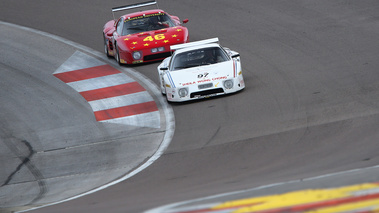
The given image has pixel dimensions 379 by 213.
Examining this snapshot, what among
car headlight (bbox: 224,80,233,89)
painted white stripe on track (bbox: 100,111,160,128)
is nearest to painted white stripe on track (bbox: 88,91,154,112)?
painted white stripe on track (bbox: 100,111,160,128)

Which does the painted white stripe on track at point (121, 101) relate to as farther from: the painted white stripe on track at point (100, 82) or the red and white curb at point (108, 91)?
the painted white stripe on track at point (100, 82)

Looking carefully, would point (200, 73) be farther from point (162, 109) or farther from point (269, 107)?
point (269, 107)

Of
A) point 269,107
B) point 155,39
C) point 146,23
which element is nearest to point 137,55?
point 155,39

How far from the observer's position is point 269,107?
13250 millimetres

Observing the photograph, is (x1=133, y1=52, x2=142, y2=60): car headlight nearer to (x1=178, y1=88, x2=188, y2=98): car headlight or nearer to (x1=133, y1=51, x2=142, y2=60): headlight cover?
(x1=133, y1=51, x2=142, y2=60): headlight cover

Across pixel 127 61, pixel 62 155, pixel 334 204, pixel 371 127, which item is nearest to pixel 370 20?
pixel 127 61

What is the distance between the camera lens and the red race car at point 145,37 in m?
17.8

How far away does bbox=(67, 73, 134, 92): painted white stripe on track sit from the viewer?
16969 mm

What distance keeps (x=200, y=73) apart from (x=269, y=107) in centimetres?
195

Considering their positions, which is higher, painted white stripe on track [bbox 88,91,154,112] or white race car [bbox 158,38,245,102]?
white race car [bbox 158,38,245,102]

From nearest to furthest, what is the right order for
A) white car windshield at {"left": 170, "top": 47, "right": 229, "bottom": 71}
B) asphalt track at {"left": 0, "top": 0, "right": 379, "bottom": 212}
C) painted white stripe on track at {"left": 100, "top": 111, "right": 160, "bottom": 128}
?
asphalt track at {"left": 0, "top": 0, "right": 379, "bottom": 212} < painted white stripe on track at {"left": 100, "top": 111, "right": 160, "bottom": 128} < white car windshield at {"left": 170, "top": 47, "right": 229, "bottom": 71}

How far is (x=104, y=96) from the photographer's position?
1612 cm

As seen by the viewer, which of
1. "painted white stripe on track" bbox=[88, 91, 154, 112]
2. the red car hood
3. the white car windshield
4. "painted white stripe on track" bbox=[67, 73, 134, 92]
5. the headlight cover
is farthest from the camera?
the headlight cover

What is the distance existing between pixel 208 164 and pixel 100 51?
35.3ft
